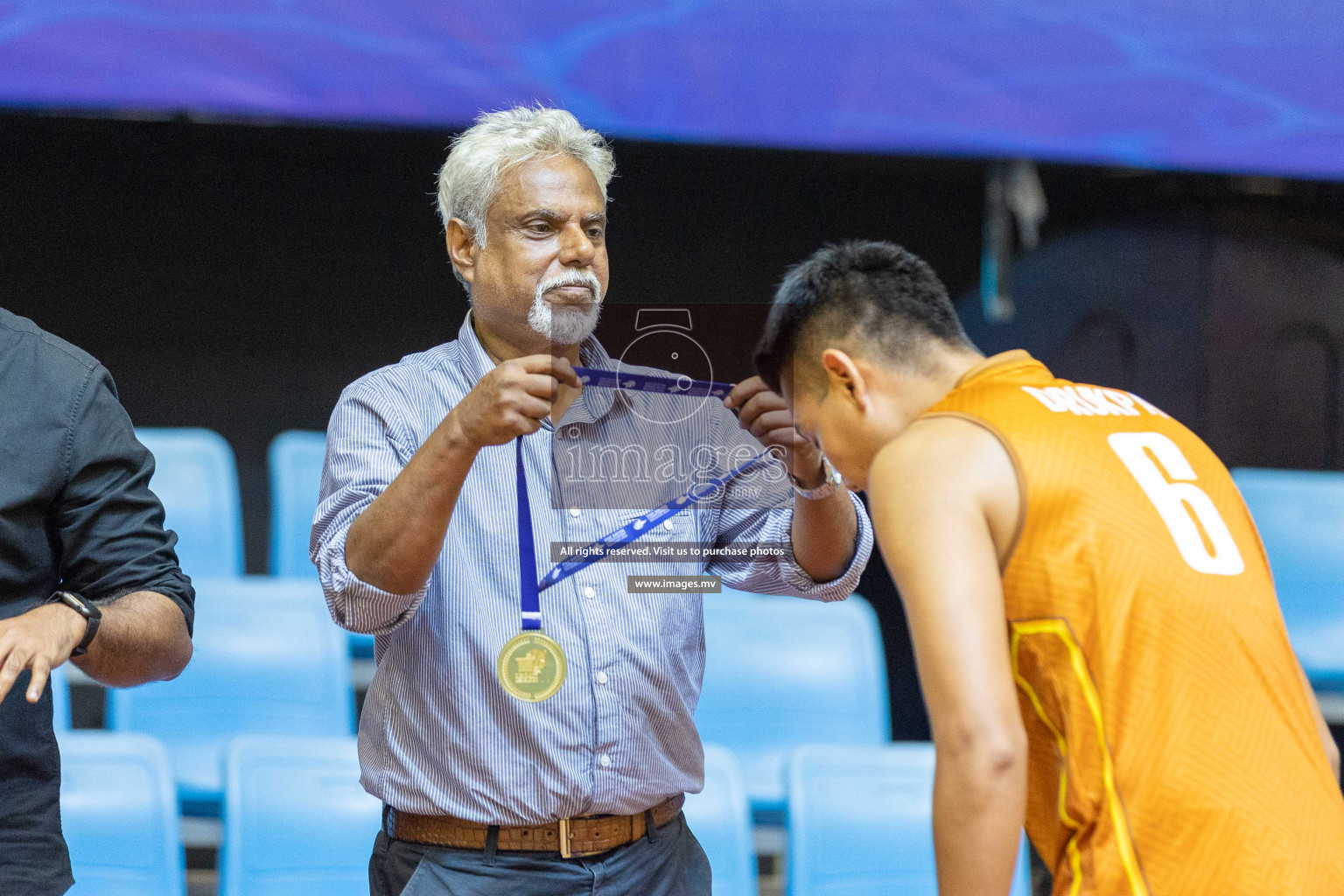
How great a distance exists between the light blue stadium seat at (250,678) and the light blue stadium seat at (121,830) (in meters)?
0.43

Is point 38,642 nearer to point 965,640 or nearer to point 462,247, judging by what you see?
point 462,247

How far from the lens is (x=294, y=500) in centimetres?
321

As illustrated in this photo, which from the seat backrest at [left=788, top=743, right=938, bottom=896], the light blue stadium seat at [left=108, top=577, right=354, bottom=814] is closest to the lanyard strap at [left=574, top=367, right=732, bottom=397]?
the seat backrest at [left=788, top=743, right=938, bottom=896]

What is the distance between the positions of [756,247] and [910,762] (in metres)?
1.51

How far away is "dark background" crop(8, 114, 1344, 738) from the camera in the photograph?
128 inches

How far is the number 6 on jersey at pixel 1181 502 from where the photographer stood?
1296mm

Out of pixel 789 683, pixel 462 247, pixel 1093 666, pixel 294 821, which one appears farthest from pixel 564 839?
pixel 789 683

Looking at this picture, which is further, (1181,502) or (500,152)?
(500,152)

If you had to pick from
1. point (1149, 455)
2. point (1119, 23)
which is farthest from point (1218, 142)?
point (1149, 455)

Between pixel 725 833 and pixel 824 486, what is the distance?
3.51 feet

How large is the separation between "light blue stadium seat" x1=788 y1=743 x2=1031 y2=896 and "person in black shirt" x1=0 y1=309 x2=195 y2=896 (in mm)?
1376

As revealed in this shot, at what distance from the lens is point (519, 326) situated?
172 centimetres

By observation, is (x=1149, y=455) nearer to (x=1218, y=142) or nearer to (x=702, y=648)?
(x=702, y=648)

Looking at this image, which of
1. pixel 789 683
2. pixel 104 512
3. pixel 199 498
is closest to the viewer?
pixel 104 512
